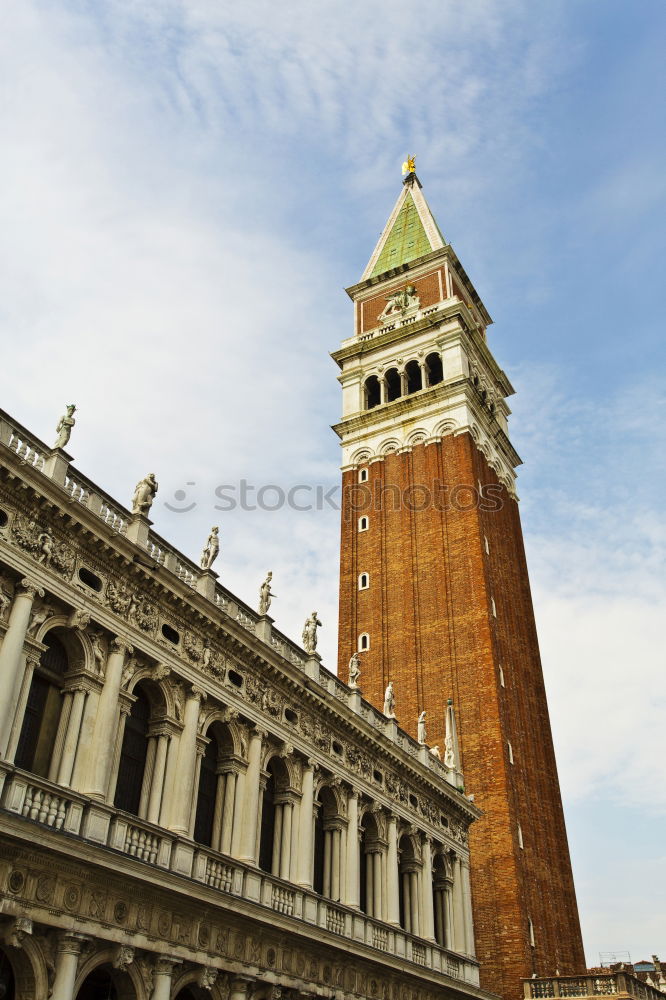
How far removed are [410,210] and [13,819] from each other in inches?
2391

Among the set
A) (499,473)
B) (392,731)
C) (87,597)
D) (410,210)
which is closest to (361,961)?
(392,731)

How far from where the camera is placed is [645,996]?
35.7 metres

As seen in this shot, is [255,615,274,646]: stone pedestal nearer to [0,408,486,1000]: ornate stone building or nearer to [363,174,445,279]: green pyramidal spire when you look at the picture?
[0,408,486,1000]: ornate stone building

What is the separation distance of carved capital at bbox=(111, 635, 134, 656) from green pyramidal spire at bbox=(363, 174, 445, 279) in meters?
46.4

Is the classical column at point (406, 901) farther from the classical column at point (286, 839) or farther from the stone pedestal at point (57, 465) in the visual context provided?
the stone pedestal at point (57, 465)

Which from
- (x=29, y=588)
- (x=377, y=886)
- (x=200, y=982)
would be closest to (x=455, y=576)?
(x=377, y=886)

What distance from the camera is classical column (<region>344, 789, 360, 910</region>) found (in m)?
25.9

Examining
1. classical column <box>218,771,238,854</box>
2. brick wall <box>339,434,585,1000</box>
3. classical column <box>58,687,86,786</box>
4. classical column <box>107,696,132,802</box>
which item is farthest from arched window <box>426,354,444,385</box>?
classical column <box>58,687,86,786</box>

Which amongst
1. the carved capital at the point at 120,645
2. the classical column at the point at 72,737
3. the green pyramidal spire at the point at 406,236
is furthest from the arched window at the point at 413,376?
the classical column at the point at 72,737

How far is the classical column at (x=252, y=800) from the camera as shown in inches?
862

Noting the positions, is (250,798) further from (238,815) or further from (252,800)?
(238,815)

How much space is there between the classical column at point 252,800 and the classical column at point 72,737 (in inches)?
222

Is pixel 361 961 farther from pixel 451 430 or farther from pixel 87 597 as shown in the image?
pixel 451 430

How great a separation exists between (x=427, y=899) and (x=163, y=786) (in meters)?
13.6
